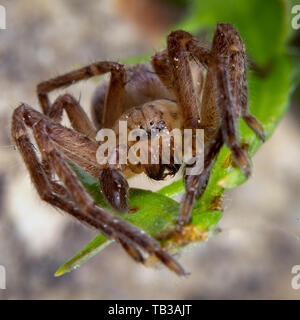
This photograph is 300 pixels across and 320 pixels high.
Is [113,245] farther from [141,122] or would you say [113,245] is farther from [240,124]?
[240,124]

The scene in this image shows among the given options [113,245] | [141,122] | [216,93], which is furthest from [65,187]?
[113,245]

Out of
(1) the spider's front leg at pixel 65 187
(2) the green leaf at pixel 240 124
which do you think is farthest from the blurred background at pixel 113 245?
(1) the spider's front leg at pixel 65 187

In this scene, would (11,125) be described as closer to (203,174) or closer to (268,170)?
(203,174)

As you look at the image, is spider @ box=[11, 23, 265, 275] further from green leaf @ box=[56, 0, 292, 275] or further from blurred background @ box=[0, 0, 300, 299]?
blurred background @ box=[0, 0, 300, 299]

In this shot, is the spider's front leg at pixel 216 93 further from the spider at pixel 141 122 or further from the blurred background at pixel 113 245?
the blurred background at pixel 113 245

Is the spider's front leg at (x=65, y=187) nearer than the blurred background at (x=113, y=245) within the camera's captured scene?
Yes
